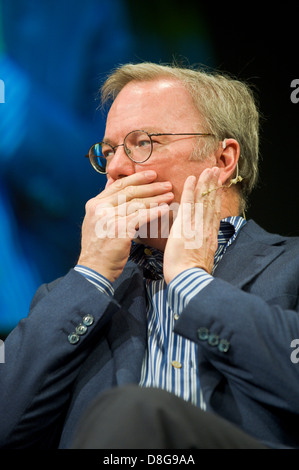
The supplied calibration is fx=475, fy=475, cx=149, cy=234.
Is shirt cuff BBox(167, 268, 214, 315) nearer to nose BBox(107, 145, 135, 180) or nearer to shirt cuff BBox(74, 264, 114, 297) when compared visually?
shirt cuff BBox(74, 264, 114, 297)

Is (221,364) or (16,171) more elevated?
(16,171)

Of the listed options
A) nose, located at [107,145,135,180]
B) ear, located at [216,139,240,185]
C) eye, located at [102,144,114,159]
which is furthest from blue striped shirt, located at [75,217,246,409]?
eye, located at [102,144,114,159]

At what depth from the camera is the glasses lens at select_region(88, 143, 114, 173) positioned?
2.02 meters

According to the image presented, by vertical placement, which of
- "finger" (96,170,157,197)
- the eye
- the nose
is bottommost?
"finger" (96,170,157,197)

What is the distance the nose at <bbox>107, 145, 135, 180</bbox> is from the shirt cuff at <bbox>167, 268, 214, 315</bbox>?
57 centimetres

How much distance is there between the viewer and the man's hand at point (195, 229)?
1.46 m

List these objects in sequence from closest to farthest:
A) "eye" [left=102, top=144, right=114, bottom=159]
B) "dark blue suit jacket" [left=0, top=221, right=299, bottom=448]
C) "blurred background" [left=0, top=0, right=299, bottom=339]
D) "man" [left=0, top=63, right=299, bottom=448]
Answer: "man" [left=0, top=63, right=299, bottom=448]
"dark blue suit jacket" [left=0, top=221, right=299, bottom=448]
"eye" [left=102, top=144, right=114, bottom=159]
"blurred background" [left=0, top=0, right=299, bottom=339]

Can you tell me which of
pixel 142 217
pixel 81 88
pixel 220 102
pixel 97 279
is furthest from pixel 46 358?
pixel 81 88

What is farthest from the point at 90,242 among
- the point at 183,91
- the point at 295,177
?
the point at 295,177

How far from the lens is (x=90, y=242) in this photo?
5.21ft

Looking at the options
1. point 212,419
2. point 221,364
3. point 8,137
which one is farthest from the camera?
point 8,137

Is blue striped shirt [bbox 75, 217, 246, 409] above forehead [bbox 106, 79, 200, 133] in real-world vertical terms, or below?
below

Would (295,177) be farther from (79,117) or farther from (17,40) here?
(17,40)

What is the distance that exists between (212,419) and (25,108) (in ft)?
6.56
